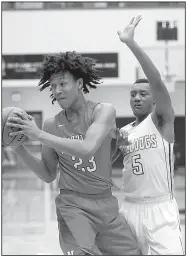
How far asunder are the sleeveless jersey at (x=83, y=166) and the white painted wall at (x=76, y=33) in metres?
8.95

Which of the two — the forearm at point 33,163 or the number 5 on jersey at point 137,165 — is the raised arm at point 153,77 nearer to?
the number 5 on jersey at point 137,165

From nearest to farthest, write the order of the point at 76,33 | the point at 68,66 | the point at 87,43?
1. the point at 68,66
2. the point at 87,43
3. the point at 76,33

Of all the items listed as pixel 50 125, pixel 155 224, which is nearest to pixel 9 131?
pixel 50 125

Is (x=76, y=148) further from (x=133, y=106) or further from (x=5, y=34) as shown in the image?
(x=5, y=34)

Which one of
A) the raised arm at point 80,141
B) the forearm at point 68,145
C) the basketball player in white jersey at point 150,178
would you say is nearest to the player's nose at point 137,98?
the basketball player in white jersey at point 150,178

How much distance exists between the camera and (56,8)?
11.4 metres

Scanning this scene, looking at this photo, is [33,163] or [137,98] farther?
[137,98]

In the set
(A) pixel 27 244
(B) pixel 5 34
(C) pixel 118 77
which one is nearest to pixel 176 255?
(A) pixel 27 244

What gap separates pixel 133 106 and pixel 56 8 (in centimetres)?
931

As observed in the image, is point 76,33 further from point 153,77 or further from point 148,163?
point 153,77

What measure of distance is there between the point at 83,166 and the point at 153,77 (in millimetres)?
588

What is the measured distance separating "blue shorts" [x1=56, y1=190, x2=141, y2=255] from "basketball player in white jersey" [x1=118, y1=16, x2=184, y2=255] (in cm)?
12

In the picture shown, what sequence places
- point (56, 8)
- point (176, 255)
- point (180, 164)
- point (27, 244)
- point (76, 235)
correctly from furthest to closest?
1. point (180, 164)
2. point (56, 8)
3. point (27, 244)
4. point (176, 255)
5. point (76, 235)

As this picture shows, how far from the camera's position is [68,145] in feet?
6.89
